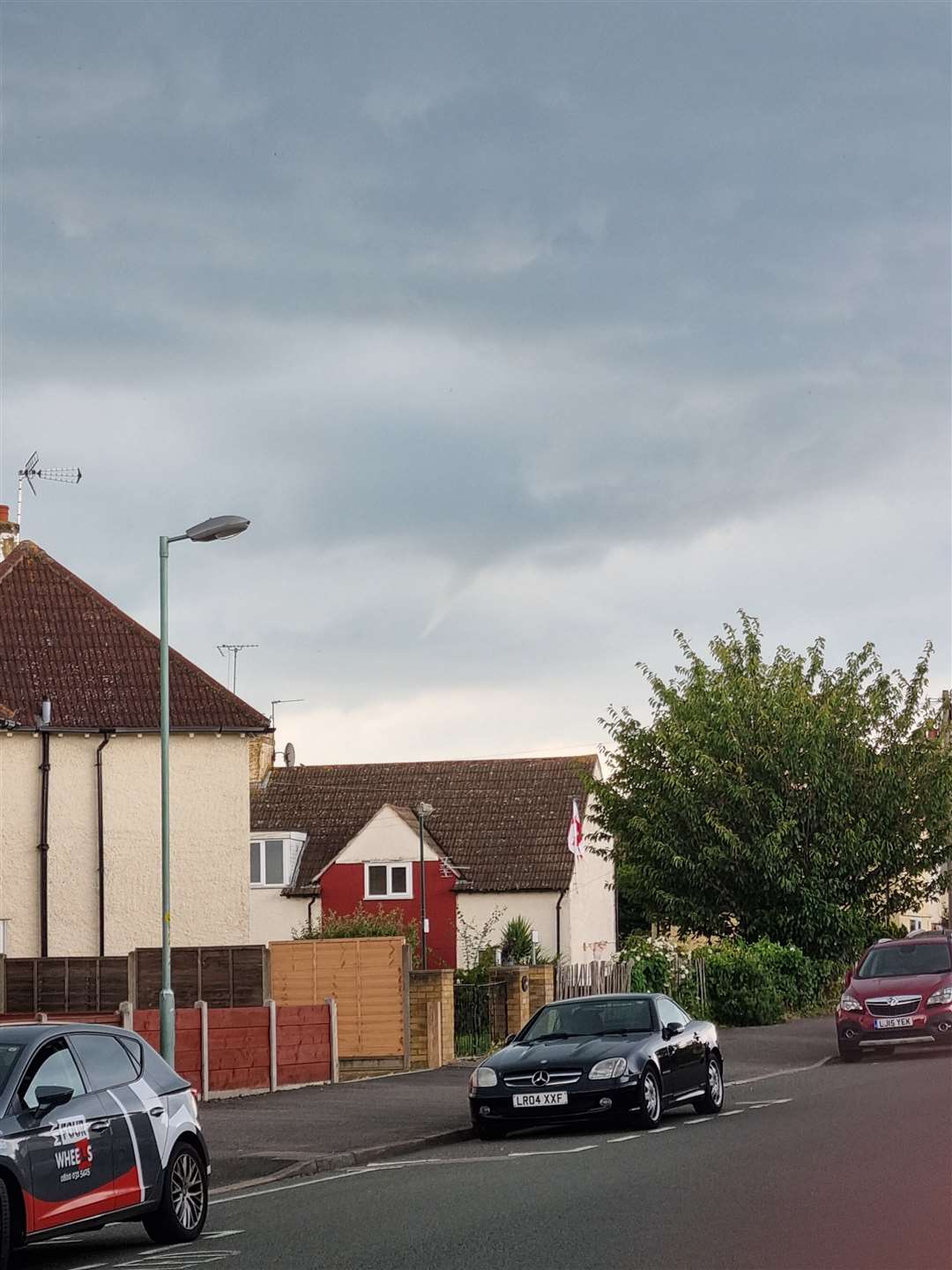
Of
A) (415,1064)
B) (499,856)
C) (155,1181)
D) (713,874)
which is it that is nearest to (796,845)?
(713,874)

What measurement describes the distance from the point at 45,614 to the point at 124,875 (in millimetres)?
5768

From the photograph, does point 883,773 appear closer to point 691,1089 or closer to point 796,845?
point 796,845

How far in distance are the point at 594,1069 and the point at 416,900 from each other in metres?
34.9

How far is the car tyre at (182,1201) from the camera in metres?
11.1

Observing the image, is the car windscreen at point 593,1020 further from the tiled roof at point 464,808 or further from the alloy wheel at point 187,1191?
the tiled roof at point 464,808

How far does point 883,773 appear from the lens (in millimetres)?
42438

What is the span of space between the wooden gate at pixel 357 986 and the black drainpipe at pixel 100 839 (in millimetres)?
5743

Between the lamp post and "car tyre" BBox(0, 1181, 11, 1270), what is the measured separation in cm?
1112

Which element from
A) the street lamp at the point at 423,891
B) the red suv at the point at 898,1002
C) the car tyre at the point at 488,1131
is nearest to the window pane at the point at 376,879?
the street lamp at the point at 423,891

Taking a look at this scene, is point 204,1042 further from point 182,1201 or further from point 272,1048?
point 182,1201

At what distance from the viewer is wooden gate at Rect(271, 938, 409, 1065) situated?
92.7 feet

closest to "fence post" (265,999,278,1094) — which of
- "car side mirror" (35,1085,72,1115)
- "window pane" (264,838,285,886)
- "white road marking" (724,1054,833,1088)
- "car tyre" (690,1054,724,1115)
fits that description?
"white road marking" (724,1054,833,1088)

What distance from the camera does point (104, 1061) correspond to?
36.3 feet

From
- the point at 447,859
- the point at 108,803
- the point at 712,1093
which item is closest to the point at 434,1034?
the point at 108,803
